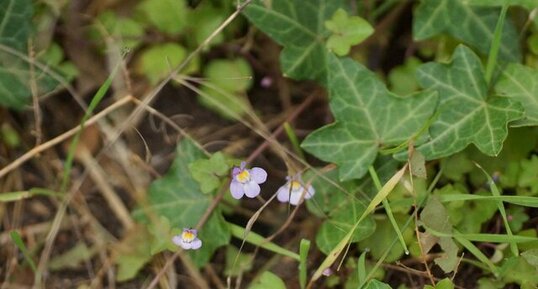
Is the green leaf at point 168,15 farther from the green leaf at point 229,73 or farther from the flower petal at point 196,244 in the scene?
the flower petal at point 196,244

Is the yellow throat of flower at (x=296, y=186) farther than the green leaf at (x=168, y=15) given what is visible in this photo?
No

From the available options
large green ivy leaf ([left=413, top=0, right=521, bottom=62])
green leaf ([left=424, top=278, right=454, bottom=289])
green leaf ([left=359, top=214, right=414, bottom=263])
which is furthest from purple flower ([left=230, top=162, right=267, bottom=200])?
large green ivy leaf ([left=413, top=0, right=521, bottom=62])

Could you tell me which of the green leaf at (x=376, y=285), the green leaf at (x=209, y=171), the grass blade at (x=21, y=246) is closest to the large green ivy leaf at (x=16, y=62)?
the grass blade at (x=21, y=246)

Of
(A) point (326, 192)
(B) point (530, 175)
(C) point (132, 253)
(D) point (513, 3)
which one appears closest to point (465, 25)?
(D) point (513, 3)

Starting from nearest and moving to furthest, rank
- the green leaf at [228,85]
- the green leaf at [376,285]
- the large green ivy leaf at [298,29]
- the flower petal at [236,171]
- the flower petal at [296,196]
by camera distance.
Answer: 1. the green leaf at [376,285]
2. the flower petal at [236,171]
3. the flower petal at [296,196]
4. the large green ivy leaf at [298,29]
5. the green leaf at [228,85]

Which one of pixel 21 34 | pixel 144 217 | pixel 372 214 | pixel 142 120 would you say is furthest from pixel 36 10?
pixel 372 214

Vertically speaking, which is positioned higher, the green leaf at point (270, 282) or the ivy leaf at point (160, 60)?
the ivy leaf at point (160, 60)

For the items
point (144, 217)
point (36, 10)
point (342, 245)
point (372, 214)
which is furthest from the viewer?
point (36, 10)

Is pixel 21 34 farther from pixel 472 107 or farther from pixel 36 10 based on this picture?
pixel 472 107
